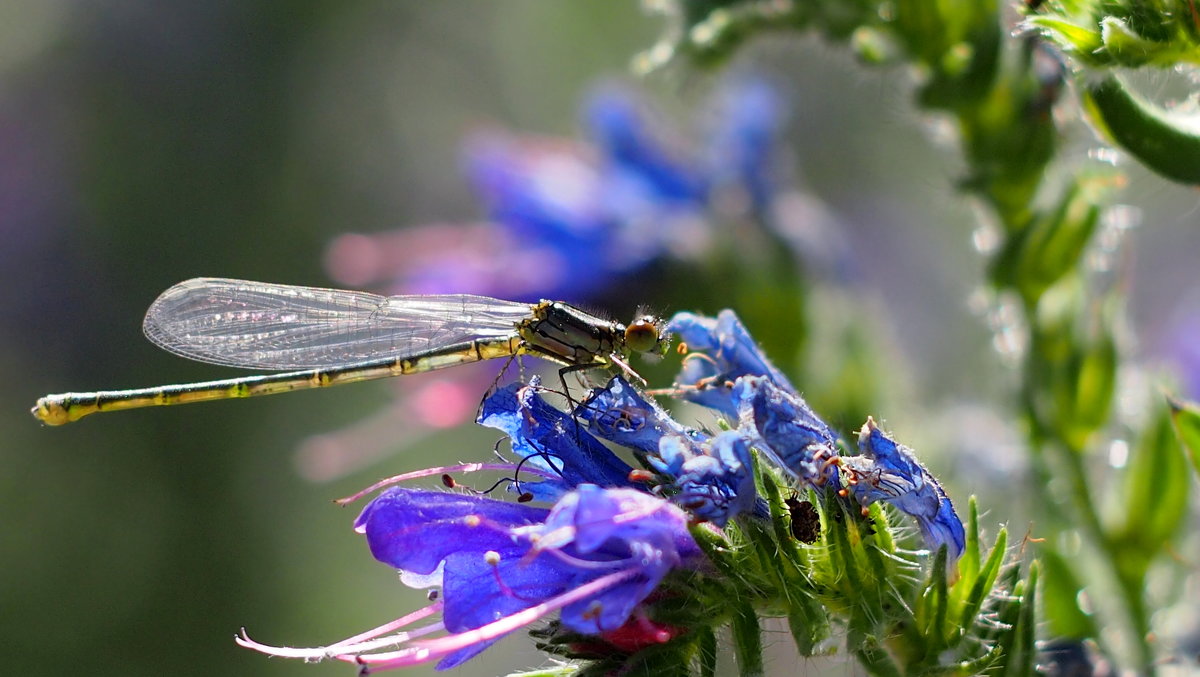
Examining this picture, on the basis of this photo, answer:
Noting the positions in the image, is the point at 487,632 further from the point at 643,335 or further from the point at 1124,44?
the point at 1124,44

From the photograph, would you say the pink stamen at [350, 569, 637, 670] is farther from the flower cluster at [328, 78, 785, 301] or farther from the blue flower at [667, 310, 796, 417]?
the flower cluster at [328, 78, 785, 301]

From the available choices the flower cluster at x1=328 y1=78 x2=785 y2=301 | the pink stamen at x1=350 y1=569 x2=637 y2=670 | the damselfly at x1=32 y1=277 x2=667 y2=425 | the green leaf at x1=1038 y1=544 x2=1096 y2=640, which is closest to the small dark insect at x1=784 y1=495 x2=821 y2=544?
the pink stamen at x1=350 y1=569 x2=637 y2=670

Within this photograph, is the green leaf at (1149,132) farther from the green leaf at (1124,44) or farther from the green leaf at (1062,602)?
the green leaf at (1062,602)

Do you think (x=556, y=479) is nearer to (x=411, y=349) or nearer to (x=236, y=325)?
(x=411, y=349)

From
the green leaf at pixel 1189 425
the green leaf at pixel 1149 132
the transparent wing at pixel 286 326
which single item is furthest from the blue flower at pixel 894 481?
the transparent wing at pixel 286 326

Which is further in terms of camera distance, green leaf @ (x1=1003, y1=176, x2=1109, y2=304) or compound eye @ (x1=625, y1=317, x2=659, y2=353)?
green leaf @ (x1=1003, y1=176, x2=1109, y2=304)

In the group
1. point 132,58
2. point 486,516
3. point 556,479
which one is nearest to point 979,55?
point 556,479
